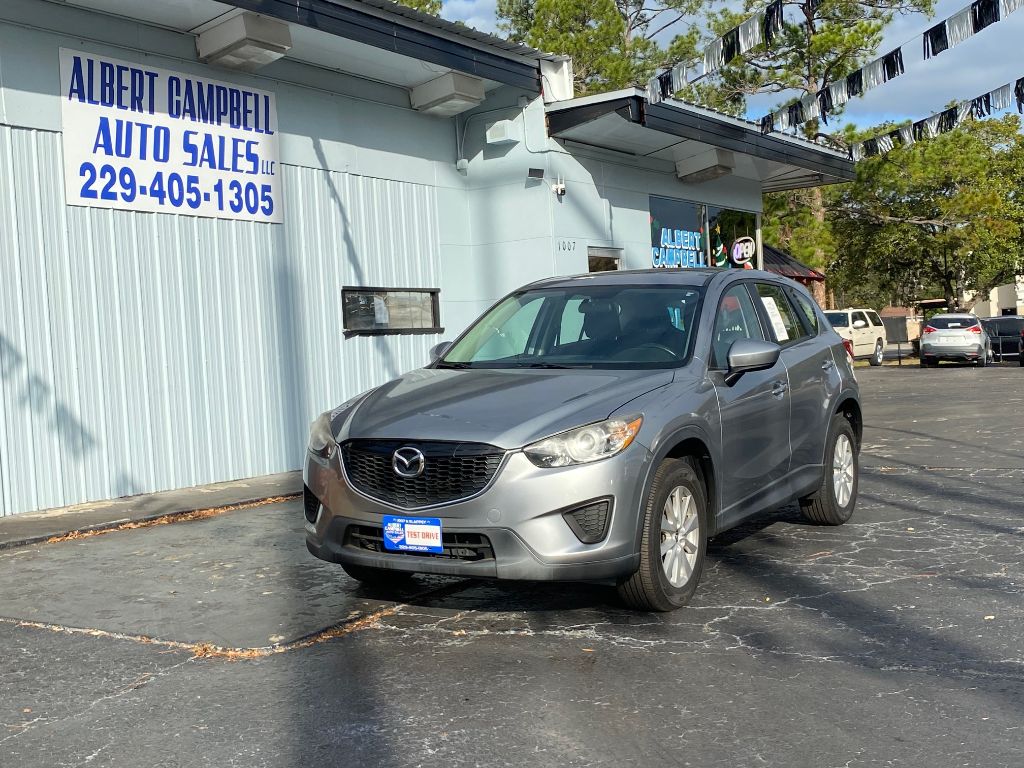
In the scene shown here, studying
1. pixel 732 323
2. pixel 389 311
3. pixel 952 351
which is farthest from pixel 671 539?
pixel 952 351

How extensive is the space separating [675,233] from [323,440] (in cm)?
1358

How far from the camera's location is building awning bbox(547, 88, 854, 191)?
A: 46.6ft

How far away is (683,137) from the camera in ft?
51.7

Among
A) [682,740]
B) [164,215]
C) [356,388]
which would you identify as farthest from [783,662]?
[356,388]

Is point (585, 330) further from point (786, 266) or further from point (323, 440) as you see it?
point (786, 266)

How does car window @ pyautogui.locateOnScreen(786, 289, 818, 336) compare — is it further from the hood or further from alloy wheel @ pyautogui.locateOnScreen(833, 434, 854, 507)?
the hood

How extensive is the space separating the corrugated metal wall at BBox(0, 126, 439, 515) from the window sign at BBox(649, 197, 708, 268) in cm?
524

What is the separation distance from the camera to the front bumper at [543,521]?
16.2 feet

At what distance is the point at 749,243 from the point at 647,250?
354 cm

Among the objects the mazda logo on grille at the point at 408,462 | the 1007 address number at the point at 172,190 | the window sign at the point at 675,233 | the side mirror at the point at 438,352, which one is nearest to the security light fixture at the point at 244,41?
the 1007 address number at the point at 172,190

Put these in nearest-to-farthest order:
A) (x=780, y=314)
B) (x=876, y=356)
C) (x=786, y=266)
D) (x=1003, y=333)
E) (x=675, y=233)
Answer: (x=780, y=314)
(x=675, y=233)
(x=786, y=266)
(x=1003, y=333)
(x=876, y=356)

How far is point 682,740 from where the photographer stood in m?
3.90

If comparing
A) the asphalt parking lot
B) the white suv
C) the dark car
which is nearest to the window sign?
the asphalt parking lot

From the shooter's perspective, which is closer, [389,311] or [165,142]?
[165,142]
